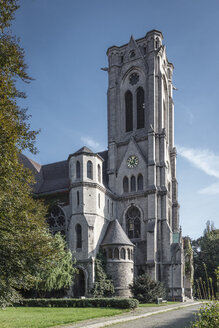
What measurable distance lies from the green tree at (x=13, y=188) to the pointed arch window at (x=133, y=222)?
32.0 metres

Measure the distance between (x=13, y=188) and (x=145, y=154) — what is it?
36.4 m

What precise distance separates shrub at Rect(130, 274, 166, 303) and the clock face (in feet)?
54.3

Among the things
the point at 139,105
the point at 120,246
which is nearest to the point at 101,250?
the point at 120,246

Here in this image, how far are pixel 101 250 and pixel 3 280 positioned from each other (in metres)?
27.4

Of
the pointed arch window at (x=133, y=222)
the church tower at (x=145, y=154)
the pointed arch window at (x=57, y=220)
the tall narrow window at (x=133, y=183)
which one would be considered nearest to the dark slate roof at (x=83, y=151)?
the pointed arch window at (x=57, y=220)

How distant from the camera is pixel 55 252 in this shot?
51.5 feet

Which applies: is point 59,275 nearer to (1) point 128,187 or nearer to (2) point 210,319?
(1) point 128,187

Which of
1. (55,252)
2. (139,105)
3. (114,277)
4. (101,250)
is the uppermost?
(139,105)

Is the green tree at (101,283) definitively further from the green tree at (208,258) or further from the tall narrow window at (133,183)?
the green tree at (208,258)

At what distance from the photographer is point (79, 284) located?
3991cm

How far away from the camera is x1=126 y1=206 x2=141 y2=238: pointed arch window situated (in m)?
46.4

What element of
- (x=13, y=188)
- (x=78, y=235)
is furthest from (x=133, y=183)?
(x=13, y=188)

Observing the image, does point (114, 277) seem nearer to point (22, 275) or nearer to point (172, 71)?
point (22, 275)

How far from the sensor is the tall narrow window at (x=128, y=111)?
52.9 metres
